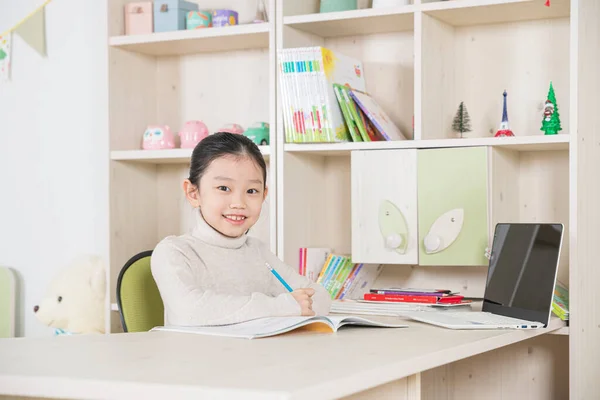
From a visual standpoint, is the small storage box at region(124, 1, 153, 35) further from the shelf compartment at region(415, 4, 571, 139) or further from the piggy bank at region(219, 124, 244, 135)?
the shelf compartment at region(415, 4, 571, 139)

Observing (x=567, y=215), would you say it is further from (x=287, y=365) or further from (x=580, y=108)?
(x=287, y=365)

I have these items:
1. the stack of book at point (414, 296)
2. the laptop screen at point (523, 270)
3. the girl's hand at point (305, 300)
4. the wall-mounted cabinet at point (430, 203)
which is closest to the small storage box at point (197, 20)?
the wall-mounted cabinet at point (430, 203)

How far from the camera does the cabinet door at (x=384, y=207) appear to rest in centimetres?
232

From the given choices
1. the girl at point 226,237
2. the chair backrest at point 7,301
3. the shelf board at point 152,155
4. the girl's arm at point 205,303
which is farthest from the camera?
the chair backrest at point 7,301

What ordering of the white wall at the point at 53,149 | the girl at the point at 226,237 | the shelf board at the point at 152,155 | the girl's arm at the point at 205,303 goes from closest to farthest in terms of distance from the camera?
the girl's arm at the point at 205,303 < the girl at the point at 226,237 < the shelf board at the point at 152,155 < the white wall at the point at 53,149

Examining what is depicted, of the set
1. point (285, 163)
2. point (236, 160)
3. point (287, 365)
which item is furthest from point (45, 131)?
point (287, 365)

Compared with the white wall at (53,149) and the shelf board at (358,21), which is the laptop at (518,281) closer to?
the shelf board at (358,21)

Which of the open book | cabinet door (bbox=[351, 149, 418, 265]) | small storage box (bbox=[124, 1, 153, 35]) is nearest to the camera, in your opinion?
the open book

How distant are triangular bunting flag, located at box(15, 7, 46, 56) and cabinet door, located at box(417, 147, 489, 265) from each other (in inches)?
64.2

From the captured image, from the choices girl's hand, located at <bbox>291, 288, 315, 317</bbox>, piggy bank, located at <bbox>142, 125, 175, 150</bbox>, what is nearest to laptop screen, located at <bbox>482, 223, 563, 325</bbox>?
girl's hand, located at <bbox>291, 288, 315, 317</bbox>

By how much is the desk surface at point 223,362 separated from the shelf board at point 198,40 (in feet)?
4.07

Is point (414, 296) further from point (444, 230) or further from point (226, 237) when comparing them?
point (226, 237)

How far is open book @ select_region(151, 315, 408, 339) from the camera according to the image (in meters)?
1.47

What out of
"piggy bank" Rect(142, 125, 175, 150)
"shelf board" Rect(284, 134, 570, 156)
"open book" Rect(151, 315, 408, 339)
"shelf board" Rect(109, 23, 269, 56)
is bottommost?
"open book" Rect(151, 315, 408, 339)
